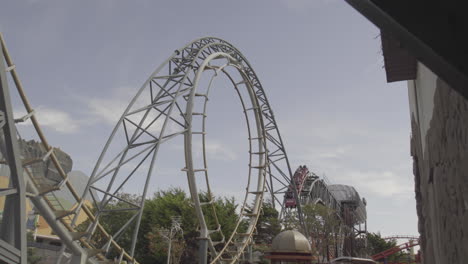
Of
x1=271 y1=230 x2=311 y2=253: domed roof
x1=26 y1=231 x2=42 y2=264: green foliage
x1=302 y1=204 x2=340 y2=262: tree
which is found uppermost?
x1=302 y1=204 x2=340 y2=262: tree

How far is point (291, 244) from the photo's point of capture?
11695mm

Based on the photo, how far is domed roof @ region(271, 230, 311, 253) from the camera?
11680 millimetres

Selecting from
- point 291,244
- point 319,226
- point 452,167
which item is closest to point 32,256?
point 319,226

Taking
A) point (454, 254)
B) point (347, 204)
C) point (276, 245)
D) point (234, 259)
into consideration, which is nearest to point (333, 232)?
point (347, 204)

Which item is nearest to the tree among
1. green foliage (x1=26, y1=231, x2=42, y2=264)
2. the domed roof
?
green foliage (x1=26, y1=231, x2=42, y2=264)

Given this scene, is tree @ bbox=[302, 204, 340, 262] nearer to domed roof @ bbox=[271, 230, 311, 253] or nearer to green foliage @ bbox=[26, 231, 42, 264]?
green foliage @ bbox=[26, 231, 42, 264]

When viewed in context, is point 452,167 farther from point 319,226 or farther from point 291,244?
point 319,226

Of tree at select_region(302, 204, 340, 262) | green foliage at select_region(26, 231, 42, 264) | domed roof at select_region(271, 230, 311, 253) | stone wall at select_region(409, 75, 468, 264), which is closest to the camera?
stone wall at select_region(409, 75, 468, 264)

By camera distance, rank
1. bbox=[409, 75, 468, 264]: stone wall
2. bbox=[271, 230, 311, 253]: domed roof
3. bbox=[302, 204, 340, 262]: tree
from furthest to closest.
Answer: bbox=[302, 204, 340, 262]: tree, bbox=[271, 230, 311, 253]: domed roof, bbox=[409, 75, 468, 264]: stone wall

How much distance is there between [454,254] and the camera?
3.08 m

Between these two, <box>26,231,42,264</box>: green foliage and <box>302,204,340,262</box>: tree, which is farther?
<box>302,204,340,262</box>: tree

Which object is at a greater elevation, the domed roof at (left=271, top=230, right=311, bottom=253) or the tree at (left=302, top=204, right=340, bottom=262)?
the tree at (left=302, top=204, right=340, bottom=262)

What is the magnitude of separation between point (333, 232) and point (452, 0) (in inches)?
1451

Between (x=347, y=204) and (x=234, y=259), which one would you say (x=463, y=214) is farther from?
(x=347, y=204)
